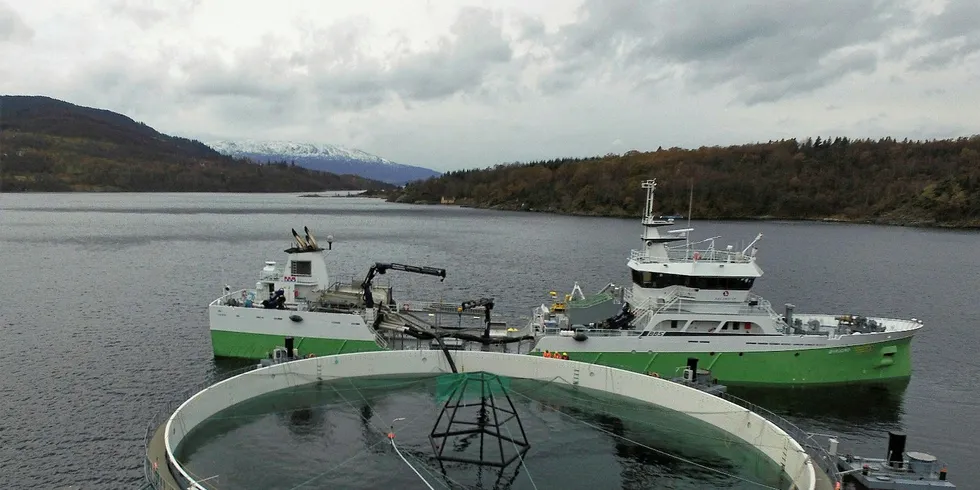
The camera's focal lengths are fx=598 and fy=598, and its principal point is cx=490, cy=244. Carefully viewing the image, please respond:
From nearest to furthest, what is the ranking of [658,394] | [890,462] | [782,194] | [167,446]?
[167,446] → [890,462] → [658,394] → [782,194]

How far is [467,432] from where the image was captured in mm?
18219

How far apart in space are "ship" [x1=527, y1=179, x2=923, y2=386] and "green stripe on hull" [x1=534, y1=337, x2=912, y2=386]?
5 cm

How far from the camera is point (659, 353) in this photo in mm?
29781

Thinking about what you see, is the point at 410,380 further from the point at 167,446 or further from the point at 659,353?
the point at 659,353

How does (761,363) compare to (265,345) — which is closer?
(761,363)

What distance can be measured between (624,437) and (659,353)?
11535 mm

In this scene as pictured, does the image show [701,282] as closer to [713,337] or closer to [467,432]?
[713,337]

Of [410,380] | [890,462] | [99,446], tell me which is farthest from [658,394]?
[99,446]

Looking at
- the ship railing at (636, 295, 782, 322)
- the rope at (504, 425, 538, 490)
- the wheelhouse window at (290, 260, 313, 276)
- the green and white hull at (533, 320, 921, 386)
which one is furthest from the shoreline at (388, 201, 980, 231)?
the rope at (504, 425, 538, 490)

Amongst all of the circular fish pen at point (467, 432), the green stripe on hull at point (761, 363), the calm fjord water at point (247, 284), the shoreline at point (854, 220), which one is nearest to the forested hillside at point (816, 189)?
the shoreline at point (854, 220)

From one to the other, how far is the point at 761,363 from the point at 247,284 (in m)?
47.4

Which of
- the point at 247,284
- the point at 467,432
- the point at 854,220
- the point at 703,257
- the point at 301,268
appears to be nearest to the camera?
the point at 467,432

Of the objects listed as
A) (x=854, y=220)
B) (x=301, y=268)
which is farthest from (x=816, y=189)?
(x=301, y=268)

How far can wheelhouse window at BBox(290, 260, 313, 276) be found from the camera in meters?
34.0
